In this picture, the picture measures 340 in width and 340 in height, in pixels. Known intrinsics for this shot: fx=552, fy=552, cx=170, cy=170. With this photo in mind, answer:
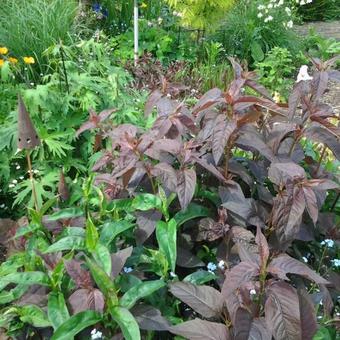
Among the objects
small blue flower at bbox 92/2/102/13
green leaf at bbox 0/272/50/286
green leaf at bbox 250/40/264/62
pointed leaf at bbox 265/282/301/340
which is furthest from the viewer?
small blue flower at bbox 92/2/102/13

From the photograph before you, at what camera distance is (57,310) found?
73.6 inches

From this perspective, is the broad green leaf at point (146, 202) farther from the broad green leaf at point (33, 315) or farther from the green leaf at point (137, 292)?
the broad green leaf at point (33, 315)

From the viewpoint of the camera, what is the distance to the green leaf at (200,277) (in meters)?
2.05

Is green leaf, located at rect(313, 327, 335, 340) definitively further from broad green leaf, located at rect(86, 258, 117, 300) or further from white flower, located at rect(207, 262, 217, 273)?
broad green leaf, located at rect(86, 258, 117, 300)

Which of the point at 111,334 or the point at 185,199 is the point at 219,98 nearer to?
the point at 185,199

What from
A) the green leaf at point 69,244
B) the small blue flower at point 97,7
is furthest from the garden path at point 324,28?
the green leaf at point 69,244

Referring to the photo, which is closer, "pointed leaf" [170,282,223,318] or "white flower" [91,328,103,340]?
"white flower" [91,328,103,340]

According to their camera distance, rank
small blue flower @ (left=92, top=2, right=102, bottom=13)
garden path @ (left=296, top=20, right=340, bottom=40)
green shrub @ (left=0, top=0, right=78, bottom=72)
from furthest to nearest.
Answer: garden path @ (left=296, top=20, right=340, bottom=40) < small blue flower @ (left=92, top=2, right=102, bottom=13) < green shrub @ (left=0, top=0, right=78, bottom=72)

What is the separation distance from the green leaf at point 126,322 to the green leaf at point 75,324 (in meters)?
0.06

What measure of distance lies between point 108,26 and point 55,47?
11.5ft

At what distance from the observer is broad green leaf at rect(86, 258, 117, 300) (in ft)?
5.88

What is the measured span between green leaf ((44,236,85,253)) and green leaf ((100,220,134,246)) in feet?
0.28

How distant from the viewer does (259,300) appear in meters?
1.81

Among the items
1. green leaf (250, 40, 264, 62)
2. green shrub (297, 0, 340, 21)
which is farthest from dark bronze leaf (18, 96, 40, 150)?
green shrub (297, 0, 340, 21)
